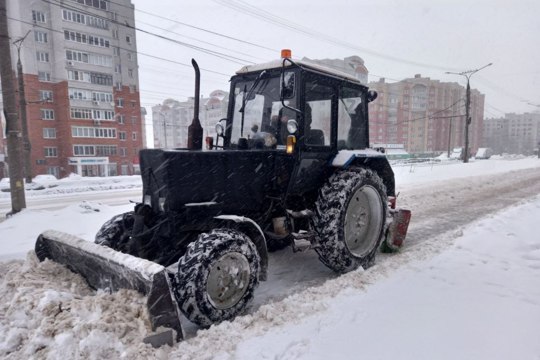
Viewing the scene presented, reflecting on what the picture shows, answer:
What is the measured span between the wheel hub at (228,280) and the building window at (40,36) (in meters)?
40.6

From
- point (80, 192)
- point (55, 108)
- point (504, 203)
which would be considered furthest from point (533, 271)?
point (55, 108)

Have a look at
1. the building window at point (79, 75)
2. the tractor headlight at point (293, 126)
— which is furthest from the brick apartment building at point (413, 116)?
the tractor headlight at point (293, 126)

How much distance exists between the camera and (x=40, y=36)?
112ft

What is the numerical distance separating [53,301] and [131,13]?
140ft

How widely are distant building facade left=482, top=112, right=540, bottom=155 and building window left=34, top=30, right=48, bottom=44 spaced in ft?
256

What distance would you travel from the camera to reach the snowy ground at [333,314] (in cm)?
231

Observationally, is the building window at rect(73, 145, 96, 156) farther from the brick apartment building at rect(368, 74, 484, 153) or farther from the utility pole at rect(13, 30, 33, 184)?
the brick apartment building at rect(368, 74, 484, 153)

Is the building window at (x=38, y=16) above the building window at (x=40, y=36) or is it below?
above

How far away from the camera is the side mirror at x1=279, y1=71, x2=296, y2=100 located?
3.39m

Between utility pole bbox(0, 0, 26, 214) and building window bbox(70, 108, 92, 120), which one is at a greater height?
building window bbox(70, 108, 92, 120)

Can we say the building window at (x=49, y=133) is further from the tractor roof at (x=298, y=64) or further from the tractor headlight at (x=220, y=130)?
the tractor roof at (x=298, y=64)

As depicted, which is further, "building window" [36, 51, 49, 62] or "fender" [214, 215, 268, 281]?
"building window" [36, 51, 49, 62]

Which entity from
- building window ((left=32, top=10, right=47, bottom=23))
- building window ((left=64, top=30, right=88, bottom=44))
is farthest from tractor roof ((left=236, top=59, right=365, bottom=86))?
building window ((left=32, top=10, right=47, bottom=23))

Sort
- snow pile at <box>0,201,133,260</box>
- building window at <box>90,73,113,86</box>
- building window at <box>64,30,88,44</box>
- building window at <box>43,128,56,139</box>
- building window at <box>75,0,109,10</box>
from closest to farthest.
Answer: snow pile at <box>0,201,133,260</box>
building window at <box>64,30,88,44</box>
building window at <box>75,0,109,10</box>
building window at <box>43,128,56,139</box>
building window at <box>90,73,113,86</box>
